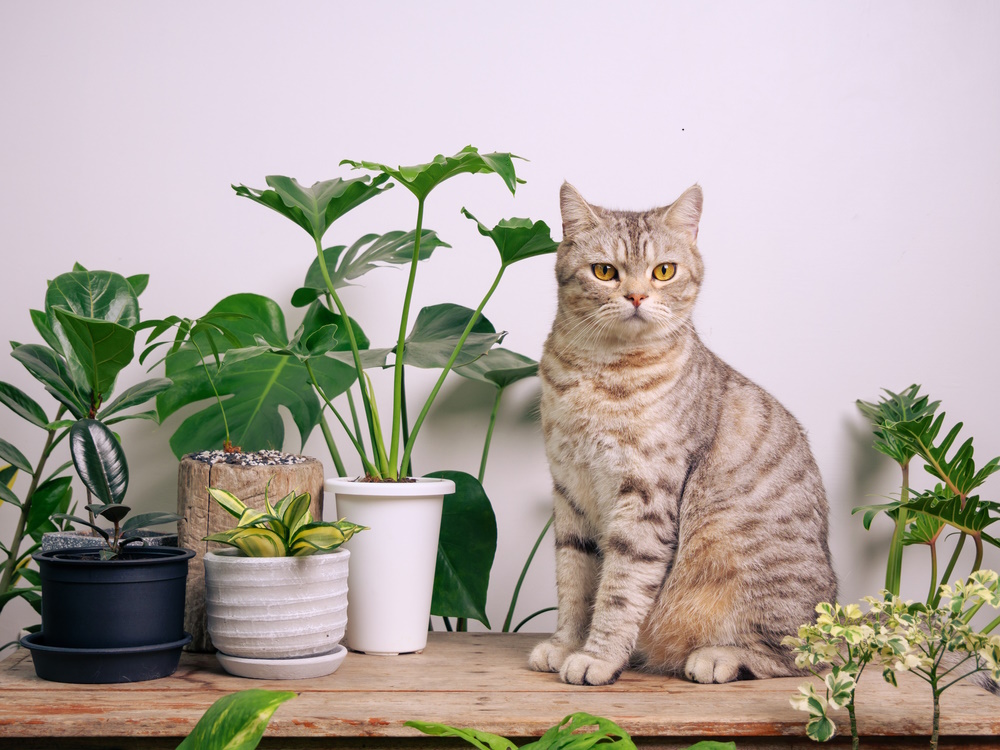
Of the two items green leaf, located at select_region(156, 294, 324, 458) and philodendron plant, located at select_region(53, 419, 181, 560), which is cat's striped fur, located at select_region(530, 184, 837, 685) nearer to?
green leaf, located at select_region(156, 294, 324, 458)

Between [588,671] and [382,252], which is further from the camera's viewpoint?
[382,252]

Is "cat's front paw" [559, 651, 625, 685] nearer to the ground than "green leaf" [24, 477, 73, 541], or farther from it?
nearer to the ground

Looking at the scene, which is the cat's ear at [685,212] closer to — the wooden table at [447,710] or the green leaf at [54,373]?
the wooden table at [447,710]

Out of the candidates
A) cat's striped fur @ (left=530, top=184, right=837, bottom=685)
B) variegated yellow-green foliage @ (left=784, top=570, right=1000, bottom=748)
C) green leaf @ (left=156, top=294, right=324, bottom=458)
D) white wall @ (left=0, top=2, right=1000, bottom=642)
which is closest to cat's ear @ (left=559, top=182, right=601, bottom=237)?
cat's striped fur @ (left=530, top=184, right=837, bottom=685)

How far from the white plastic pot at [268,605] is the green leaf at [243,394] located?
34 cm

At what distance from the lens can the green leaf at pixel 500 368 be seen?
1498 millimetres

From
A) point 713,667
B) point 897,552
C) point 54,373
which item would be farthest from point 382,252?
point 897,552

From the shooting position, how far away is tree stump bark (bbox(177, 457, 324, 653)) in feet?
3.92

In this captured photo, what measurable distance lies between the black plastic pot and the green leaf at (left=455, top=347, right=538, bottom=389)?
64 centimetres

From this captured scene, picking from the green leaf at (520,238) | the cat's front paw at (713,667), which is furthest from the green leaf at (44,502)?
the cat's front paw at (713,667)

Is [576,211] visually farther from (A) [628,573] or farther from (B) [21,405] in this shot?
(B) [21,405]

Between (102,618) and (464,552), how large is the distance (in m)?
0.61

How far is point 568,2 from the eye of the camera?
5.47ft

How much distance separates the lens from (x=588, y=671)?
110cm
